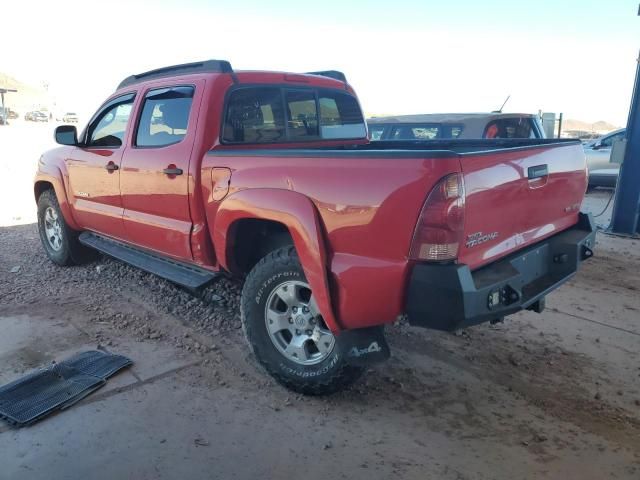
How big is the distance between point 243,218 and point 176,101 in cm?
134

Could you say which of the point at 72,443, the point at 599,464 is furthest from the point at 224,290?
the point at 599,464

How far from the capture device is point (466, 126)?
8109 mm

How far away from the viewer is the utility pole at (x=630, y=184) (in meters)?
7.60

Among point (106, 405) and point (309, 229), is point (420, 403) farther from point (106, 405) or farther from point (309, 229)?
point (106, 405)

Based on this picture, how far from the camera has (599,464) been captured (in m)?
2.62

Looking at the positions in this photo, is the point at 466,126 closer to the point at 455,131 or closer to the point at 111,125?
the point at 455,131

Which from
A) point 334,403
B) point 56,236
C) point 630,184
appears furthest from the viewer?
point 630,184

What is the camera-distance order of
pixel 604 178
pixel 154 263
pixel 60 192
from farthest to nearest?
1. pixel 604 178
2. pixel 60 192
3. pixel 154 263

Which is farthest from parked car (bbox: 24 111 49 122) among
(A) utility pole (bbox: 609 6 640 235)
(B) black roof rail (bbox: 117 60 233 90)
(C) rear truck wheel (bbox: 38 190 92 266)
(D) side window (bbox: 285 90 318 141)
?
(D) side window (bbox: 285 90 318 141)

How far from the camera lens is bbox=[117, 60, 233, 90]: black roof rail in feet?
12.6

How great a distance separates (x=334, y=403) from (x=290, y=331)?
525 mm

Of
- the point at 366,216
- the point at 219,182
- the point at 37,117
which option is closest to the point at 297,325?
the point at 366,216

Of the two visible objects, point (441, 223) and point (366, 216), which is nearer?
point (441, 223)

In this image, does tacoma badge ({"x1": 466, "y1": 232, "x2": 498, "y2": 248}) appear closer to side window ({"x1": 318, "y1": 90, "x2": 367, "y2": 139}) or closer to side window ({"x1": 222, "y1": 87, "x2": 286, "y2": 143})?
side window ({"x1": 222, "y1": 87, "x2": 286, "y2": 143})
